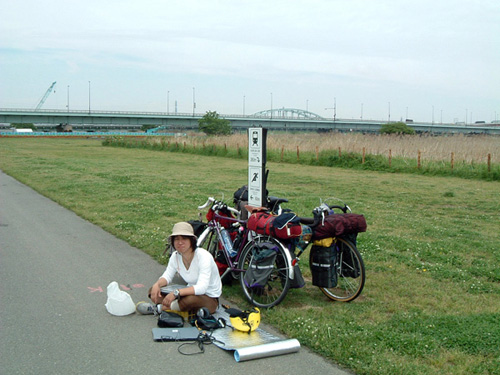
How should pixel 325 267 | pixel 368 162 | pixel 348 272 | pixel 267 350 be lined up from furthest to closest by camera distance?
pixel 368 162 → pixel 348 272 → pixel 325 267 → pixel 267 350

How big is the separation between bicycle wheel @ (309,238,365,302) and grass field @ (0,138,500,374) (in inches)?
4.7

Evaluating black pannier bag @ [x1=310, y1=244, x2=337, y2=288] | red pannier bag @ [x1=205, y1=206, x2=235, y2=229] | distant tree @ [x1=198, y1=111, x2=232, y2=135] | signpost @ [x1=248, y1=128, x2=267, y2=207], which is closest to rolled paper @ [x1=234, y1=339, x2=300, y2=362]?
black pannier bag @ [x1=310, y1=244, x2=337, y2=288]

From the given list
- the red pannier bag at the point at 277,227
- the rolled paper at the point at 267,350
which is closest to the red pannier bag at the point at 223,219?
the red pannier bag at the point at 277,227

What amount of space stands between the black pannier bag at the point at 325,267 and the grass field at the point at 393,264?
266 millimetres

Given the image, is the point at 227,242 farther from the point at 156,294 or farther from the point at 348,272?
the point at 348,272

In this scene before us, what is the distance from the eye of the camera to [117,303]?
5.37 metres

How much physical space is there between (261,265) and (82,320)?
1884mm

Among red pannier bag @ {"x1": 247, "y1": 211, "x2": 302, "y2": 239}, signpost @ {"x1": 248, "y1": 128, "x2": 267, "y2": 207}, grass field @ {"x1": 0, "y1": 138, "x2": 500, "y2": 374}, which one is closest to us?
grass field @ {"x1": 0, "y1": 138, "x2": 500, "y2": 374}

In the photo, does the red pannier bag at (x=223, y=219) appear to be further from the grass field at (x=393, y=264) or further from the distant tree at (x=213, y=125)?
the distant tree at (x=213, y=125)

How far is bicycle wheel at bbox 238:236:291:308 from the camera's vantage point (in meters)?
5.53

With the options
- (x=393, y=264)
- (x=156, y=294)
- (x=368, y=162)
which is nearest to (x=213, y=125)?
A: (x=368, y=162)

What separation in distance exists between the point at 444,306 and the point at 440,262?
205cm

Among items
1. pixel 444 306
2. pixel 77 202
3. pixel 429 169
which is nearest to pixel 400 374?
pixel 444 306

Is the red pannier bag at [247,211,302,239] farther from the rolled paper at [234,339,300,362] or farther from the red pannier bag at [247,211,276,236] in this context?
the rolled paper at [234,339,300,362]
